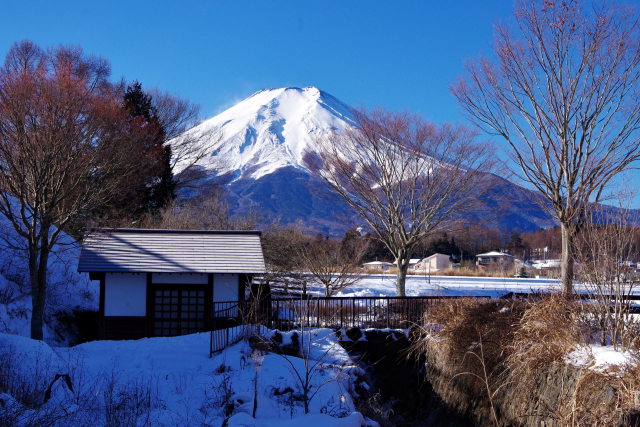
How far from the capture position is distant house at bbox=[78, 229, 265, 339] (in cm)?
2092

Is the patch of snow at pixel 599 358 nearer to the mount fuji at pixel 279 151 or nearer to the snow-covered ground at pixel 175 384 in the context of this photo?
the snow-covered ground at pixel 175 384

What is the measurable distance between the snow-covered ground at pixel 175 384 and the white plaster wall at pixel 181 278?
5.88 meters

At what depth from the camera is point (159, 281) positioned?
21.5 m

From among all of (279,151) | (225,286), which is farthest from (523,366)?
(279,151)

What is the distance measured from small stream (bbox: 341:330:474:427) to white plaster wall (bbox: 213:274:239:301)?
575cm

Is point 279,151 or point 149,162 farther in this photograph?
point 279,151

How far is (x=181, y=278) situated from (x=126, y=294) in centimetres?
193

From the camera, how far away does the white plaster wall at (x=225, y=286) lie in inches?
851

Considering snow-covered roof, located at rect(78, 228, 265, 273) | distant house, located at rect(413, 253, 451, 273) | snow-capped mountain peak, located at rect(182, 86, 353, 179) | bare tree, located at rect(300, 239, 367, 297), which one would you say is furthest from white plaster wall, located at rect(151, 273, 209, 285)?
snow-capped mountain peak, located at rect(182, 86, 353, 179)

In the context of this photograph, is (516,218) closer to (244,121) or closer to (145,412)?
(244,121)

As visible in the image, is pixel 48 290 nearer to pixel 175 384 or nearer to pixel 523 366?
pixel 175 384

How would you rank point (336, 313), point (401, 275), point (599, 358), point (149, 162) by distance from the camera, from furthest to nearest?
1. point (149, 162)
2. point (401, 275)
3. point (336, 313)
4. point (599, 358)

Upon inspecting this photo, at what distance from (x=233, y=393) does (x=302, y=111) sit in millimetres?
165783

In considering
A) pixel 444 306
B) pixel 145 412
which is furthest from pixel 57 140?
pixel 444 306
